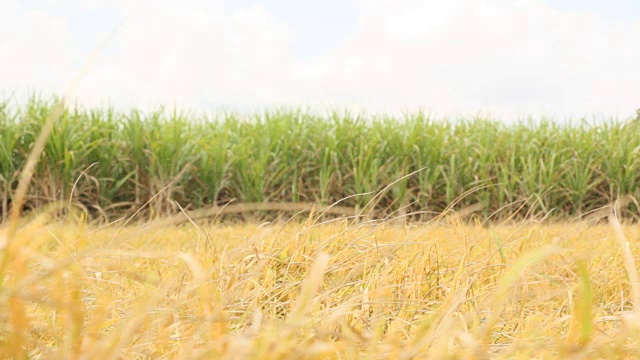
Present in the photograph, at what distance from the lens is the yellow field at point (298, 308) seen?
2.77 feet

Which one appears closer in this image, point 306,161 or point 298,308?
point 298,308

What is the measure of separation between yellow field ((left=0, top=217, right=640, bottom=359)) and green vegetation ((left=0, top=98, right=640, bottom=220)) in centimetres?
358

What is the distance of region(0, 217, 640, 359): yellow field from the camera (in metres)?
0.85

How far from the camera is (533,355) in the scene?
127 centimetres

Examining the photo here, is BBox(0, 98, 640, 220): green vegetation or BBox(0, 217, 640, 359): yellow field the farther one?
BBox(0, 98, 640, 220): green vegetation

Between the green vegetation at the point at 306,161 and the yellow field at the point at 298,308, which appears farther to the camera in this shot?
the green vegetation at the point at 306,161

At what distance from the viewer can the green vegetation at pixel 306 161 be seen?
595 cm

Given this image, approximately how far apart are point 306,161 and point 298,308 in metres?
5.69

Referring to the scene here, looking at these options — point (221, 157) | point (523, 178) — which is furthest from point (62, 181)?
→ point (523, 178)

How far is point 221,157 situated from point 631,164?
4.23 m

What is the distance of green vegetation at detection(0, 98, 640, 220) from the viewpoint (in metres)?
5.95

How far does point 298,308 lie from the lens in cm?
87

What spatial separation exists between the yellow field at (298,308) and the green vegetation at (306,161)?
358cm

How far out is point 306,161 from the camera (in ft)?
21.5
